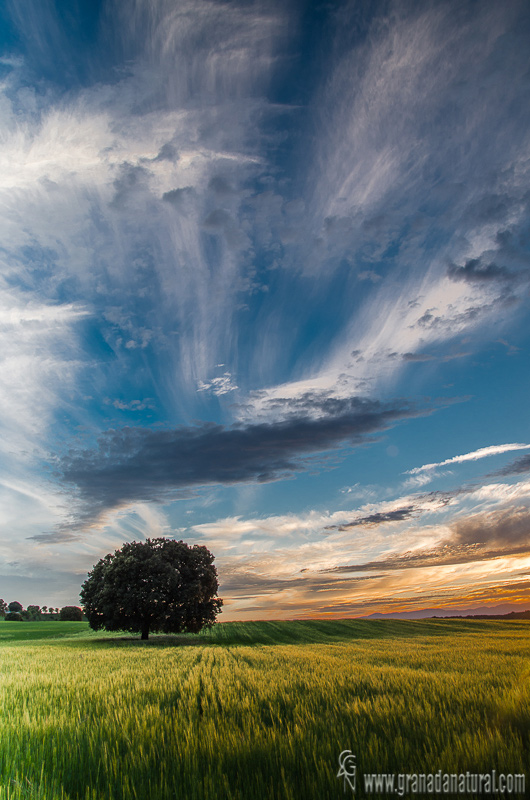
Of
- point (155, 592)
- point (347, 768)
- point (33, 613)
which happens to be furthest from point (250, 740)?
point (33, 613)

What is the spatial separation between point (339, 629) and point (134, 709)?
6509cm

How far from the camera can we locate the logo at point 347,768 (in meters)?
3.51

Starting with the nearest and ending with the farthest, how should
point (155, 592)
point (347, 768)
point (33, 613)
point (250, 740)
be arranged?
point (347, 768)
point (250, 740)
point (155, 592)
point (33, 613)

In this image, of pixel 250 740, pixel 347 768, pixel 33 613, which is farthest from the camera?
pixel 33 613

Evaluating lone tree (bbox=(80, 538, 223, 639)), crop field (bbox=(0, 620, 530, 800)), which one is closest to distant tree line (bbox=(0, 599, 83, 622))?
lone tree (bbox=(80, 538, 223, 639))

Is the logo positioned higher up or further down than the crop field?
higher up

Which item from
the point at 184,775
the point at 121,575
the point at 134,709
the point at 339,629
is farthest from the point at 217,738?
the point at 339,629

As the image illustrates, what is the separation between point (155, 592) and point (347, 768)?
1679 inches

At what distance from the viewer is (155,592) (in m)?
41.5

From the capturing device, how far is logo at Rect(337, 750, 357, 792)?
351 centimetres

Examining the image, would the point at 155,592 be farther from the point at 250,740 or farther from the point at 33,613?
the point at 33,613

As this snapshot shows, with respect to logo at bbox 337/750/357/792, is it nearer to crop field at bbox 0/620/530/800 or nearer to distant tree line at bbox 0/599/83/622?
crop field at bbox 0/620/530/800

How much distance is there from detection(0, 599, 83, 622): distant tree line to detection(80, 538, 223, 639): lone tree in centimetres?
10608

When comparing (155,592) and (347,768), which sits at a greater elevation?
(155,592)
